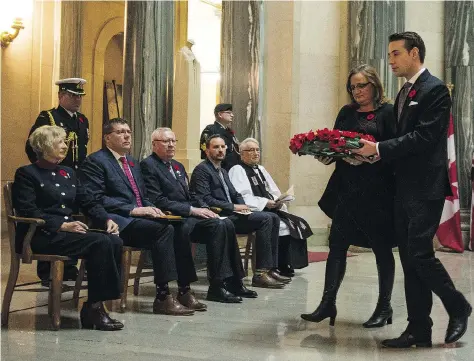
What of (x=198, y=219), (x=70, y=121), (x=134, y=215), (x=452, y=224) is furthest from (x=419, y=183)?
(x=452, y=224)

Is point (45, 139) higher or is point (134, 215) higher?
point (45, 139)

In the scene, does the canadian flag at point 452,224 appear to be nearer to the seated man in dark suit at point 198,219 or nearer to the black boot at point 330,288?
the seated man in dark suit at point 198,219

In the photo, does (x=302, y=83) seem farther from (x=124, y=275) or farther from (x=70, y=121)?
(x=124, y=275)

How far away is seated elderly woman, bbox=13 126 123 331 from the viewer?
5176 mm

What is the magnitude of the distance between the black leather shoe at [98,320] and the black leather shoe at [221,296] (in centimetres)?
138

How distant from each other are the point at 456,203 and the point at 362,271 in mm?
3010

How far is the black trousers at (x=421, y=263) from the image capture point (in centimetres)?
461

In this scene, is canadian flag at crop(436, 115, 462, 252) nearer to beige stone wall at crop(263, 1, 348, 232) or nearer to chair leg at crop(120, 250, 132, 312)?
beige stone wall at crop(263, 1, 348, 232)

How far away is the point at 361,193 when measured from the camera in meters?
5.08

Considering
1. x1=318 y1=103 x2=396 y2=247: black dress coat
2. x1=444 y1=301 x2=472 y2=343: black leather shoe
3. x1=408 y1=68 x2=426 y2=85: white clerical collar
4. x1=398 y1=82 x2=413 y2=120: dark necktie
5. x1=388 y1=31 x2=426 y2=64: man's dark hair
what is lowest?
x1=444 y1=301 x2=472 y2=343: black leather shoe

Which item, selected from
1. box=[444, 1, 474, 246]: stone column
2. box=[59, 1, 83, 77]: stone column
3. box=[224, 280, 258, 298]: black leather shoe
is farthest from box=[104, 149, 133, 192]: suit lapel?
box=[59, 1, 83, 77]: stone column

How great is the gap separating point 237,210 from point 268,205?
594mm

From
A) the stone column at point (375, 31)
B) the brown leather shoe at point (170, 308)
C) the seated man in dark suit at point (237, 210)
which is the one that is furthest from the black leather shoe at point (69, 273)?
the stone column at point (375, 31)

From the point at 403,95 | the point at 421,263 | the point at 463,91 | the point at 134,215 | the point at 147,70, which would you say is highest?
the point at 463,91
